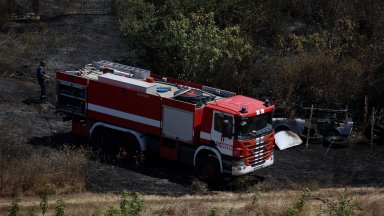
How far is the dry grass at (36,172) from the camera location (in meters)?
18.1

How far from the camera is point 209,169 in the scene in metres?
19.7

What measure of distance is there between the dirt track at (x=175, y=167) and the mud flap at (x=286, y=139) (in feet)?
0.74

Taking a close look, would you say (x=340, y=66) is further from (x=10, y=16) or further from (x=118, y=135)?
(x=10, y=16)

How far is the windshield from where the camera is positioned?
19.0 m

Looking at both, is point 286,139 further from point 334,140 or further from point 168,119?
point 168,119

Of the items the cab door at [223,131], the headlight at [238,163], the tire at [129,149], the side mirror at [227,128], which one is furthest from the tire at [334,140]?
the tire at [129,149]

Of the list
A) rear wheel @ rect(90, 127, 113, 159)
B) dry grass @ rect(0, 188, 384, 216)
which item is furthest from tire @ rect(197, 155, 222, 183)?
rear wheel @ rect(90, 127, 113, 159)

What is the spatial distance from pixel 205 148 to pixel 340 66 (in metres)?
9.52

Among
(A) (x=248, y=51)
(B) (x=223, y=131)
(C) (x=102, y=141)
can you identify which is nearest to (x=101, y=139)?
(C) (x=102, y=141)

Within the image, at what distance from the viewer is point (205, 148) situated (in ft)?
64.2

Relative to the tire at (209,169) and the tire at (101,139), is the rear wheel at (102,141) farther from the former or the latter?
the tire at (209,169)

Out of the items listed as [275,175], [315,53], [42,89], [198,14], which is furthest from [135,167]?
[315,53]

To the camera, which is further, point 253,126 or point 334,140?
point 334,140

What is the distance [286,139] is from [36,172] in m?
9.33
